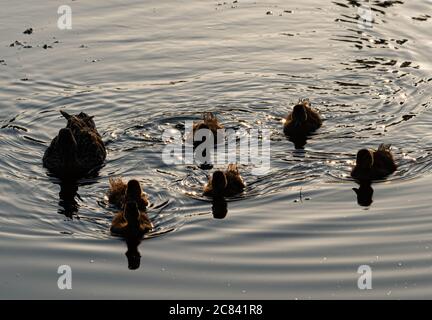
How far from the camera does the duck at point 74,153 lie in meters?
14.3

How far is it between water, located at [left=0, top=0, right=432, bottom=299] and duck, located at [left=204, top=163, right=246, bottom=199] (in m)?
0.20

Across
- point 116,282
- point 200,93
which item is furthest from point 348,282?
point 200,93

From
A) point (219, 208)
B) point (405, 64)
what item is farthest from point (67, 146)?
point (405, 64)

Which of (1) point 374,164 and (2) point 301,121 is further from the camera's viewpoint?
(2) point 301,121

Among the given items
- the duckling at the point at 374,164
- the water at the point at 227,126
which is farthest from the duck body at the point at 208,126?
the duckling at the point at 374,164

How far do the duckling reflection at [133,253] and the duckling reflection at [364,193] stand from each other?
9.99 ft

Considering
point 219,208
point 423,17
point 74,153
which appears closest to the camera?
point 219,208

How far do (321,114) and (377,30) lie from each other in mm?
4199

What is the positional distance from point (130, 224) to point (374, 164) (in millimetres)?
3745

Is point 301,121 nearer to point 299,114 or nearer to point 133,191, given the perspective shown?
point 299,114

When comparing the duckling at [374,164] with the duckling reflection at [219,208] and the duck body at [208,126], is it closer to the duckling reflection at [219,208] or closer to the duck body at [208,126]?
the duckling reflection at [219,208]

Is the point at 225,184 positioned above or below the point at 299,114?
below

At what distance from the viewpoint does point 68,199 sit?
1340cm

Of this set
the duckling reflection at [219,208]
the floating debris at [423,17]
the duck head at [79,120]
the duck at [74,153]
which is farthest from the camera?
the floating debris at [423,17]
